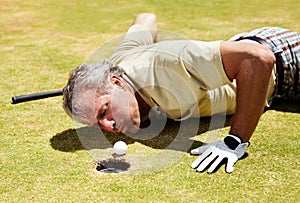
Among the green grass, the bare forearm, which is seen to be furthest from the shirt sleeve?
the bare forearm

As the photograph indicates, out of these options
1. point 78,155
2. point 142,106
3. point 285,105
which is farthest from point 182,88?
point 285,105

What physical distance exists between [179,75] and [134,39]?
32.6 inches

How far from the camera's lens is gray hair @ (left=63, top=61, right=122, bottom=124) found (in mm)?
2709

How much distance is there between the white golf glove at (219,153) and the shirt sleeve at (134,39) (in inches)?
38.9

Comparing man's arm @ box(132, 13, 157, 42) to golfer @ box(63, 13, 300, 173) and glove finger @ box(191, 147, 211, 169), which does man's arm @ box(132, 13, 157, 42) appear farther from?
glove finger @ box(191, 147, 211, 169)

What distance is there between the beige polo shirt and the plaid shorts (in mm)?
461

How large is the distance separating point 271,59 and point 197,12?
13.2 ft

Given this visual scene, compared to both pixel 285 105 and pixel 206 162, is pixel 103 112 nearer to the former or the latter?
pixel 206 162

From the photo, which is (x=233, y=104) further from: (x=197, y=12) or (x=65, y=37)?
(x=197, y=12)

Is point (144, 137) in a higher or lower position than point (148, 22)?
lower

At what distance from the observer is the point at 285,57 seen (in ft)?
10.5

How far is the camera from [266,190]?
2.21 metres

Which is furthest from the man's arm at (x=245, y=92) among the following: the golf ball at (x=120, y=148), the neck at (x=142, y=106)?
the neck at (x=142, y=106)

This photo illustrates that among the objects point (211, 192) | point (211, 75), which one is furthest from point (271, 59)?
point (211, 192)
